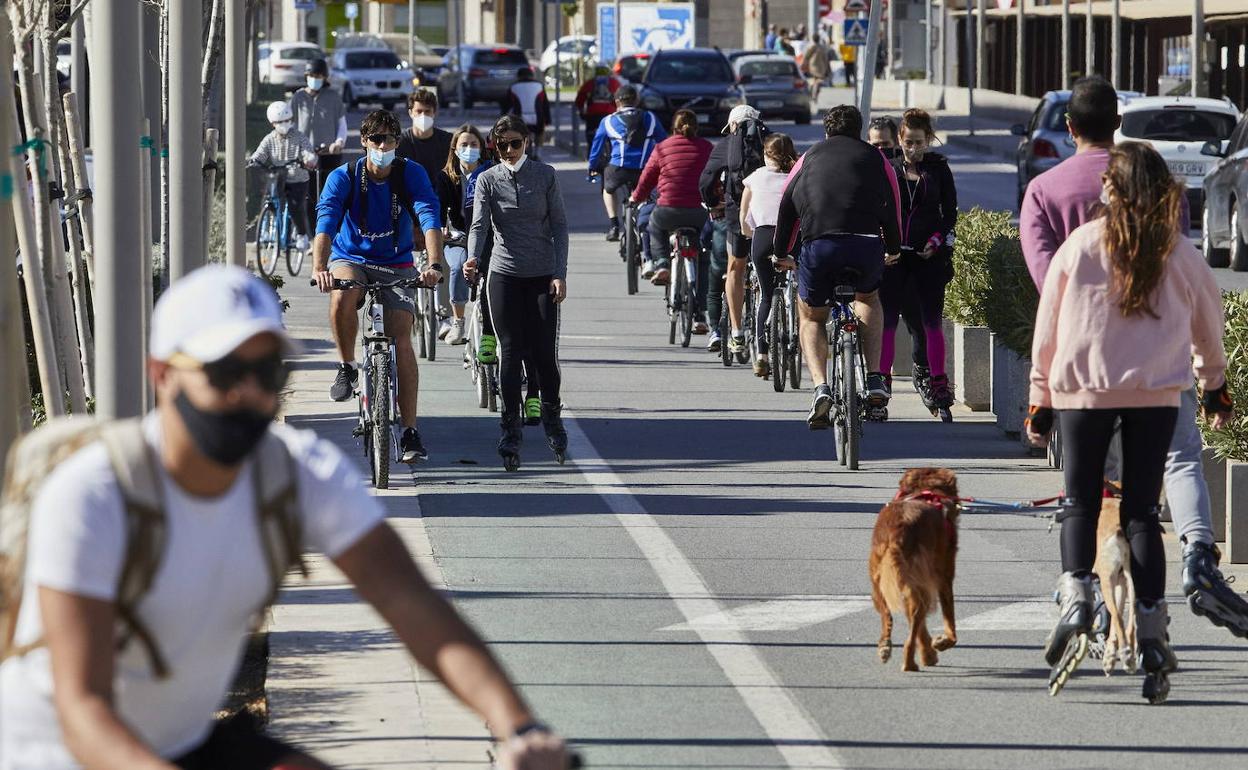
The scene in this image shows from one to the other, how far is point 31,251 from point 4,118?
139 inches

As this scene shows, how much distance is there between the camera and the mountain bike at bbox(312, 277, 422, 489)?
1148 centimetres

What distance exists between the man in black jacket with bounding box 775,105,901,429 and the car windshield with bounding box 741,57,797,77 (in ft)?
126

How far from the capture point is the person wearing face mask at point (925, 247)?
45.5 ft

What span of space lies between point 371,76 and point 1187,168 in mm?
39356

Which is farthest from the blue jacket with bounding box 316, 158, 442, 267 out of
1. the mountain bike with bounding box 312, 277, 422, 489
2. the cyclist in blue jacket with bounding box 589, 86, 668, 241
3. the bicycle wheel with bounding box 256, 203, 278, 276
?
the cyclist in blue jacket with bounding box 589, 86, 668, 241

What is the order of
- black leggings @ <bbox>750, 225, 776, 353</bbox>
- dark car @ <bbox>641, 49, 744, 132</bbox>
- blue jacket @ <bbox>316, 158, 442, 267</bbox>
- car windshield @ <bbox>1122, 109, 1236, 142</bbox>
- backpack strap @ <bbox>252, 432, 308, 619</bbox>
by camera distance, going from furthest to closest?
dark car @ <bbox>641, 49, 744, 132</bbox>
car windshield @ <bbox>1122, 109, 1236, 142</bbox>
black leggings @ <bbox>750, 225, 776, 353</bbox>
blue jacket @ <bbox>316, 158, 442, 267</bbox>
backpack strap @ <bbox>252, 432, 308, 619</bbox>

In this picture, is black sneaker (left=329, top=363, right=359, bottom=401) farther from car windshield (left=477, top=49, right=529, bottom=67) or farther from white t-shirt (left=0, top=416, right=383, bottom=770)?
car windshield (left=477, top=49, right=529, bottom=67)

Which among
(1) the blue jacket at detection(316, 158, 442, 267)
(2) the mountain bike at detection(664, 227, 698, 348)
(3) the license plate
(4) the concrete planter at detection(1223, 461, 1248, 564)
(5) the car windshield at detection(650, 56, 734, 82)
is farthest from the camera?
(5) the car windshield at detection(650, 56, 734, 82)

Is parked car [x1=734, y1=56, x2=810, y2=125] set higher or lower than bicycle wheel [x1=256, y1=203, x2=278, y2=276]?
higher

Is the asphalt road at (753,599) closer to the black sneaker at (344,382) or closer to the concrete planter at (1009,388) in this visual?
the concrete planter at (1009,388)

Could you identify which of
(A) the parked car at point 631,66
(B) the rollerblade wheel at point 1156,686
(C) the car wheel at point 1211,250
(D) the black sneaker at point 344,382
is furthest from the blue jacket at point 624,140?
(A) the parked car at point 631,66

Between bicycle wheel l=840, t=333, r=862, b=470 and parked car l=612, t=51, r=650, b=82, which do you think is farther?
parked car l=612, t=51, r=650, b=82

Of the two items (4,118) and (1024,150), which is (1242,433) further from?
(1024,150)

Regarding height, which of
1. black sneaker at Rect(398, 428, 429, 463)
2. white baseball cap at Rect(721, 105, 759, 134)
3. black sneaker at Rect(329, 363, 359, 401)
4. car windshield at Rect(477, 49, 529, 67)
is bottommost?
black sneaker at Rect(398, 428, 429, 463)
